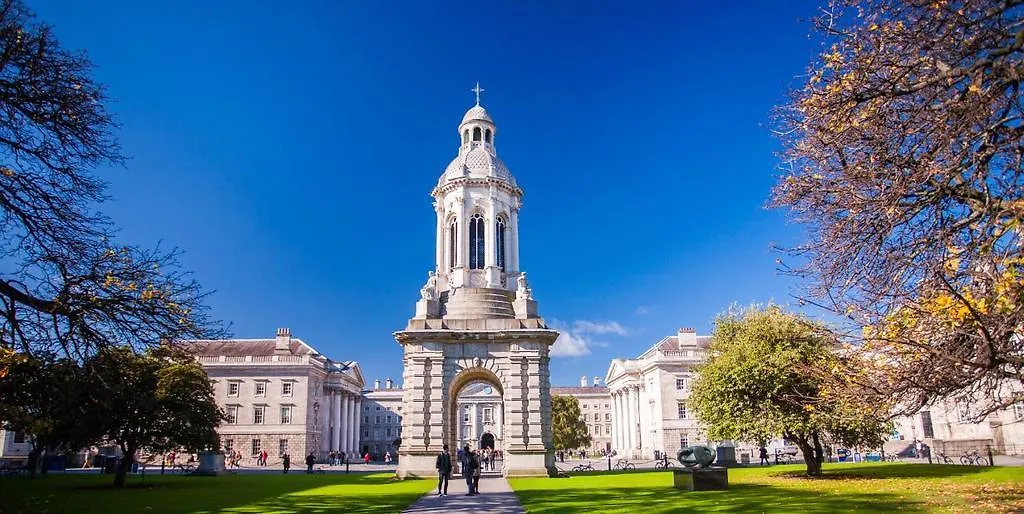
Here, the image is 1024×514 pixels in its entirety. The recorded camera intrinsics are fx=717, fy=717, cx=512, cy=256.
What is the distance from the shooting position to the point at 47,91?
606 inches

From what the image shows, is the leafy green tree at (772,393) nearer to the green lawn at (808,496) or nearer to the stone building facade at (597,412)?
the green lawn at (808,496)

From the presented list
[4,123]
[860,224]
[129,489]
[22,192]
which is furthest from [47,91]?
[129,489]

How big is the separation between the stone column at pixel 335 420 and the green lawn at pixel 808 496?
63197 mm

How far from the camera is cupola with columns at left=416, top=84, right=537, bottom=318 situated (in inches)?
1550

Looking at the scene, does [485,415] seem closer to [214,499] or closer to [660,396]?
[660,396]

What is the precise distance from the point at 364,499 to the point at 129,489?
541 inches

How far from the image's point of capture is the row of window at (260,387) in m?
77.7

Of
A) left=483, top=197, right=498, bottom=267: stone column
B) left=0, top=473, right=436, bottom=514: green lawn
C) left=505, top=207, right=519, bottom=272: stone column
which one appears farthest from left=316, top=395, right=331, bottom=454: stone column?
left=0, top=473, right=436, bottom=514: green lawn

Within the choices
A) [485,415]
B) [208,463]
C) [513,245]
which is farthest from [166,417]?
[485,415]

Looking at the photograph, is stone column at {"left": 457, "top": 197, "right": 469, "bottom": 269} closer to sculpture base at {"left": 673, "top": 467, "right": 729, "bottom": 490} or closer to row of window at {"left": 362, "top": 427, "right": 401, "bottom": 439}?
sculpture base at {"left": 673, "top": 467, "right": 729, "bottom": 490}

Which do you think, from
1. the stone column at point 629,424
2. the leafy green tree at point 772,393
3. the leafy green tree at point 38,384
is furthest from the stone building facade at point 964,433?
the leafy green tree at point 38,384

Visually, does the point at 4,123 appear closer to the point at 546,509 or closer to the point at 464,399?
the point at 546,509

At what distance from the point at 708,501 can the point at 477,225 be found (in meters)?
23.9

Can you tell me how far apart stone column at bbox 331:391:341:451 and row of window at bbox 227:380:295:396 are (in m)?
10.3
